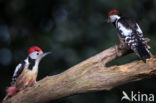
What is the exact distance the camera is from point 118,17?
4.98 meters

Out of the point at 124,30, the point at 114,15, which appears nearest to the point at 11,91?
the point at 124,30

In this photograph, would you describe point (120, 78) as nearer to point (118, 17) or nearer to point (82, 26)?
point (118, 17)

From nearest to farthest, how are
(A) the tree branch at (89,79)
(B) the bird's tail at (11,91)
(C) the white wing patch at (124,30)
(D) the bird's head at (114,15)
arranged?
(A) the tree branch at (89,79) < (B) the bird's tail at (11,91) < (C) the white wing patch at (124,30) < (D) the bird's head at (114,15)

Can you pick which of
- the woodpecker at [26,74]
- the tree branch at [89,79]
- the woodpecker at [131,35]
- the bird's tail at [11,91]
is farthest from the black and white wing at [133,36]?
the bird's tail at [11,91]

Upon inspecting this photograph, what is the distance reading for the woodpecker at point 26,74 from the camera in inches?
176

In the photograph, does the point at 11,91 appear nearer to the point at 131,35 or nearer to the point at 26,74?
the point at 26,74

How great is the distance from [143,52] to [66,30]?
272 cm

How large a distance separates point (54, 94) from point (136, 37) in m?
1.25

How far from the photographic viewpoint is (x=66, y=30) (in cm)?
667

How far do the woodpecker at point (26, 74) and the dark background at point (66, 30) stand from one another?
5.81ft

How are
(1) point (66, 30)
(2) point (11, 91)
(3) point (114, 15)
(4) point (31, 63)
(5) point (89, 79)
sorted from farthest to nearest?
(1) point (66, 30)
(3) point (114, 15)
(4) point (31, 63)
(2) point (11, 91)
(5) point (89, 79)

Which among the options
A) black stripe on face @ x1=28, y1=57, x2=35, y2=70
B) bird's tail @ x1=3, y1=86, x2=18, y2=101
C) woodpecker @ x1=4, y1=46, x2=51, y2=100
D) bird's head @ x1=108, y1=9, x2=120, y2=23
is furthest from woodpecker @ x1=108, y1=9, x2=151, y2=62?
bird's tail @ x1=3, y1=86, x2=18, y2=101

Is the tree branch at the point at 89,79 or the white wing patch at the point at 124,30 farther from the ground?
the white wing patch at the point at 124,30

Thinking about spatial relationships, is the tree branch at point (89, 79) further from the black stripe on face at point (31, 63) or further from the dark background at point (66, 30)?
the dark background at point (66, 30)
